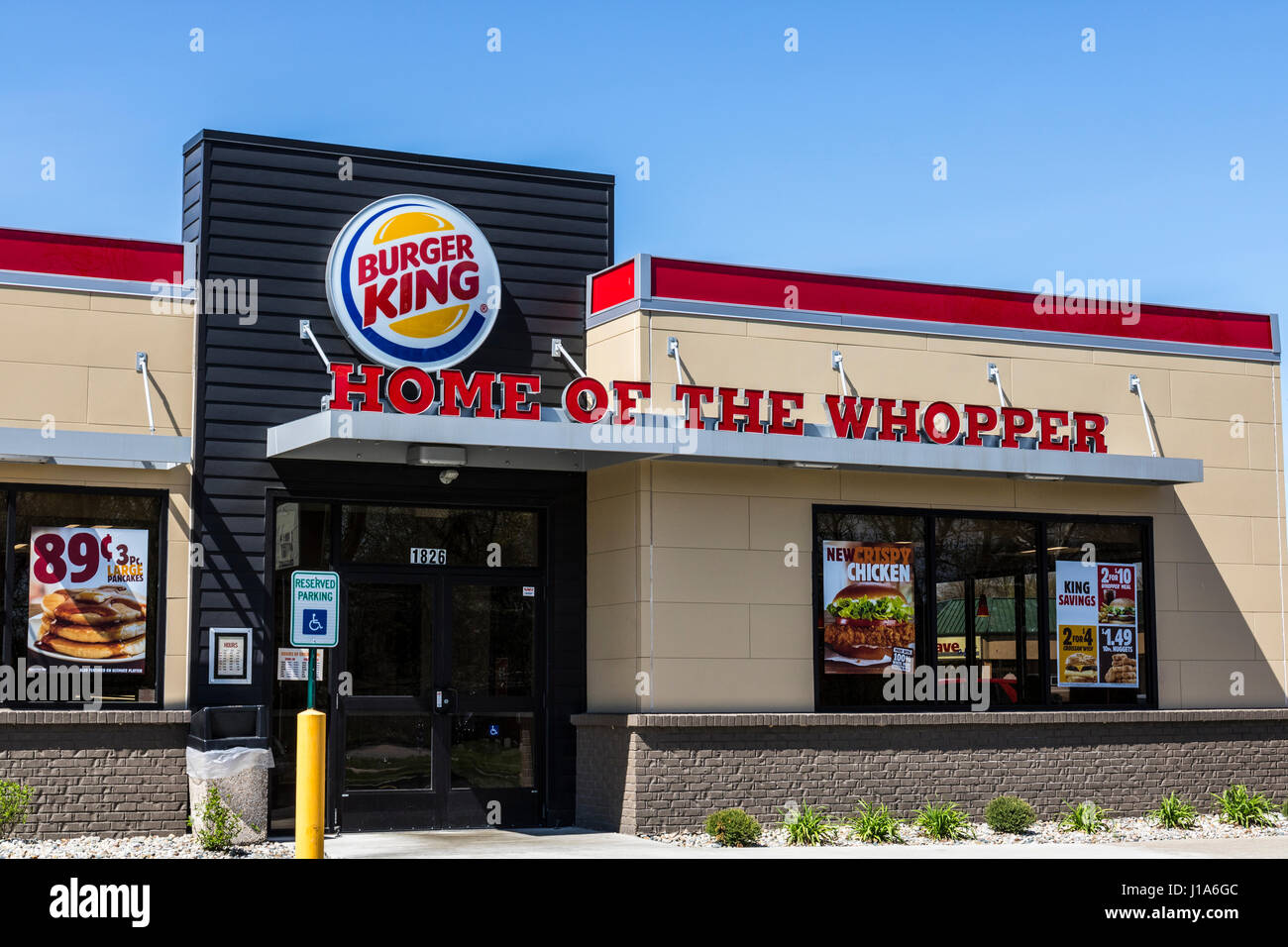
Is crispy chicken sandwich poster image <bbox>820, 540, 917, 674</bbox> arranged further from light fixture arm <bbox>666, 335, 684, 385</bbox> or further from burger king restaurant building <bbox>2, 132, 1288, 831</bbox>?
light fixture arm <bbox>666, 335, 684, 385</bbox>

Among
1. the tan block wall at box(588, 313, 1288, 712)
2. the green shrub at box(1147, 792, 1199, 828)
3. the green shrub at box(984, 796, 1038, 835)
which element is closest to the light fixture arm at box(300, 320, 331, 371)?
the tan block wall at box(588, 313, 1288, 712)

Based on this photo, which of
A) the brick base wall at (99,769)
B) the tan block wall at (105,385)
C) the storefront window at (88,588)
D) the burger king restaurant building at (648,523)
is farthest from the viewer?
the burger king restaurant building at (648,523)

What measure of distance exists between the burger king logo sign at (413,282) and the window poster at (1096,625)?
734 centimetres

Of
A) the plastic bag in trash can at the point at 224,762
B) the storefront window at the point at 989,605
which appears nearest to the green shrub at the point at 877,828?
the storefront window at the point at 989,605

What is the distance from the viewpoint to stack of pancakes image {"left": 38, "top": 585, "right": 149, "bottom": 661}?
15.6 metres

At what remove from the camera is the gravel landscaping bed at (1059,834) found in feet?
52.6

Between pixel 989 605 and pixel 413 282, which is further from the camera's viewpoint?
pixel 989 605

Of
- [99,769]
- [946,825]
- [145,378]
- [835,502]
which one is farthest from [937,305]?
[99,769]

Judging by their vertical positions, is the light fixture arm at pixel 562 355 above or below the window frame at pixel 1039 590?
above

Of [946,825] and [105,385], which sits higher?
[105,385]

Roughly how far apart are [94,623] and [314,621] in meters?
4.58

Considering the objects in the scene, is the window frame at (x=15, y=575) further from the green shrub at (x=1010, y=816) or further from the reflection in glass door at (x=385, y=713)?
the green shrub at (x=1010, y=816)

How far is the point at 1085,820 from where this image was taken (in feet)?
56.8

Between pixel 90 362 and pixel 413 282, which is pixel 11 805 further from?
pixel 413 282
